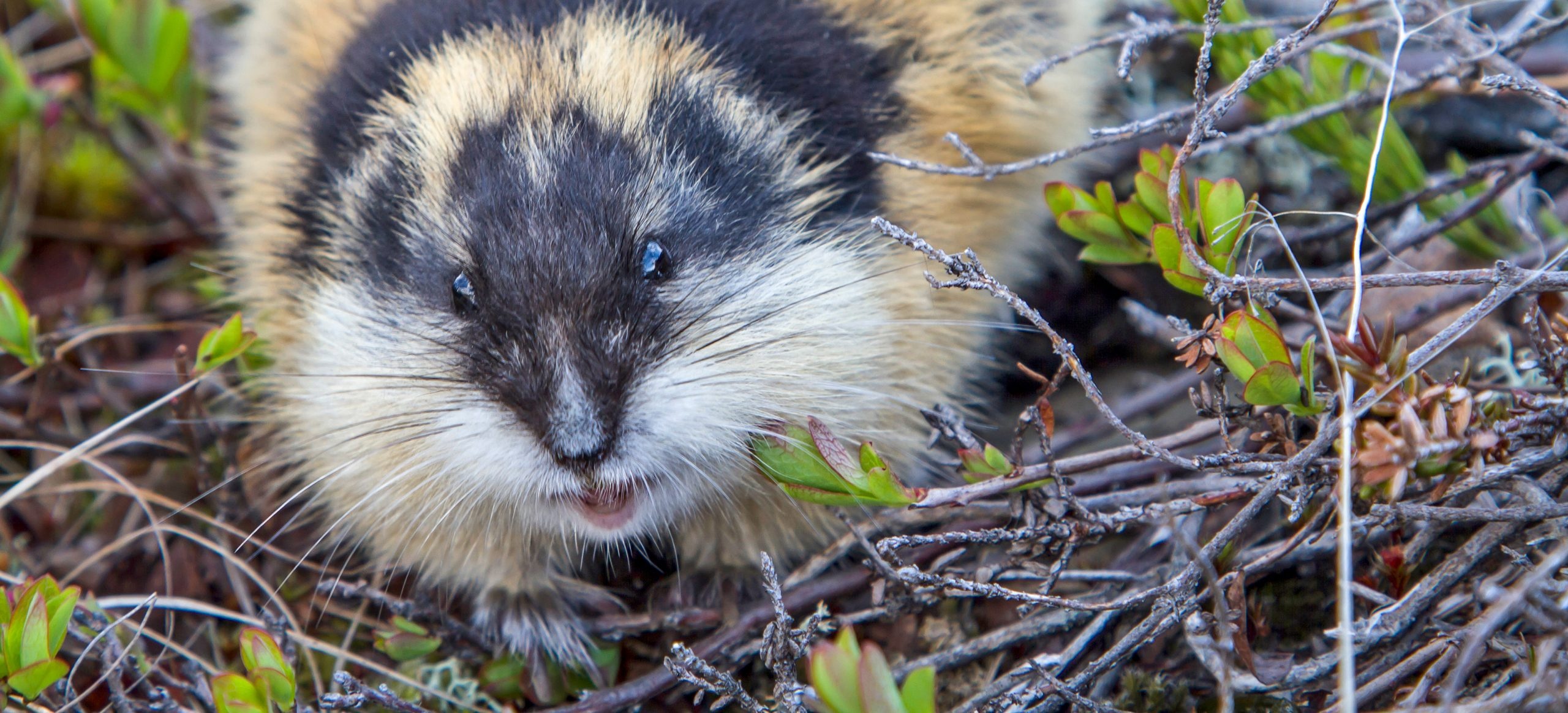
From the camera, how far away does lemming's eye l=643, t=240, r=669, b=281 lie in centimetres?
298

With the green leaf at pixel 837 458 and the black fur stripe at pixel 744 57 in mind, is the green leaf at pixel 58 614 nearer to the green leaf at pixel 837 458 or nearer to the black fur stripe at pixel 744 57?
the black fur stripe at pixel 744 57

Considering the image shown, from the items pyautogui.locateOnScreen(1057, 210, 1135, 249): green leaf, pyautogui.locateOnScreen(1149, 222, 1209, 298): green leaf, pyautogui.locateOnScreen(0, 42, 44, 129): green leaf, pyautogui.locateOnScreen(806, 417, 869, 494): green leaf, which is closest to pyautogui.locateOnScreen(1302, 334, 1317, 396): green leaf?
pyautogui.locateOnScreen(1149, 222, 1209, 298): green leaf

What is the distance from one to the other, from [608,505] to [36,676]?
138 cm

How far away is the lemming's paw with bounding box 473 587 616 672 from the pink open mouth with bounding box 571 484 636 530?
0.53 m

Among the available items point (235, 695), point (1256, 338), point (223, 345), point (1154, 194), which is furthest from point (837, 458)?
point (223, 345)

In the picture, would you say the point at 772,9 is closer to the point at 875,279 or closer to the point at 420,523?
the point at 875,279

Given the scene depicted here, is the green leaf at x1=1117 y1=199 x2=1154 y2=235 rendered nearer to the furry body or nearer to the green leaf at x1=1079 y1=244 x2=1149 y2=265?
the green leaf at x1=1079 y1=244 x2=1149 y2=265

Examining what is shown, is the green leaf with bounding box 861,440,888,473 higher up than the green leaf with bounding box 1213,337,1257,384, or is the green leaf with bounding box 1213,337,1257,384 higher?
the green leaf with bounding box 1213,337,1257,384

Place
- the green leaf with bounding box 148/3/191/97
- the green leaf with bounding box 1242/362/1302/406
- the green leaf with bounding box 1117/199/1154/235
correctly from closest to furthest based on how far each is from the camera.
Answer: the green leaf with bounding box 1242/362/1302/406, the green leaf with bounding box 1117/199/1154/235, the green leaf with bounding box 148/3/191/97

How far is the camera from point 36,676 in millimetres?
2740

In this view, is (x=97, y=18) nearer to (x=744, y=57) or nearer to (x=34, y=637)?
(x=34, y=637)

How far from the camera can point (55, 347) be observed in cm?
383

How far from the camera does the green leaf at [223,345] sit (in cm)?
323

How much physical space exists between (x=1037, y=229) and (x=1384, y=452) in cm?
199
